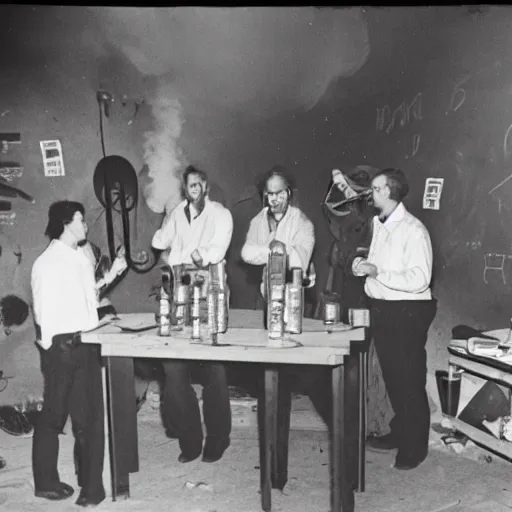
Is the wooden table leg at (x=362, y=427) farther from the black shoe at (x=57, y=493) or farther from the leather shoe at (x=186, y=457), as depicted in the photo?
the black shoe at (x=57, y=493)

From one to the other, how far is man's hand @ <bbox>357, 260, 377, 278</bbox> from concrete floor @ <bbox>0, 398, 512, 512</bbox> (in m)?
0.60

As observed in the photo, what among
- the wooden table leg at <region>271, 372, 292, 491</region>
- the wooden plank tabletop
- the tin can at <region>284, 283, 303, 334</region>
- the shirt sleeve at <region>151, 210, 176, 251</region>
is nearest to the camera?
the wooden plank tabletop

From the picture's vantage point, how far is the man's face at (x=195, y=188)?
266cm

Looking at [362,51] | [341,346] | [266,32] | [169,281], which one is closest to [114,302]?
[169,281]

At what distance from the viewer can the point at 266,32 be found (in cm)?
257

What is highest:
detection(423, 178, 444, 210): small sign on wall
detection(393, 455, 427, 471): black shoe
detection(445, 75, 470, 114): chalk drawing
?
detection(445, 75, 470, 114): chalk drawing

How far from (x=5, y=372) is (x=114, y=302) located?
21.7 inches

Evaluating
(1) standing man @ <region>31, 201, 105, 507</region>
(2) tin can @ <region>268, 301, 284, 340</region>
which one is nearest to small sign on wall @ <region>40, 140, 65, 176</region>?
(1) standing man @ <region>31, 201, 105, 507</region>

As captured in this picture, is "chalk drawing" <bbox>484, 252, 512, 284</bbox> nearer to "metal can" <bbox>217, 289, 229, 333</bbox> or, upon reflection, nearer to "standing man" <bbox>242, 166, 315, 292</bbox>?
"standing man" <bbox>242, 166, 315, 292</bbox>

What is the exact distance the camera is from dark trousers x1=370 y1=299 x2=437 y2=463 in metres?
2.66

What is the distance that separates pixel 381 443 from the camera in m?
2.69

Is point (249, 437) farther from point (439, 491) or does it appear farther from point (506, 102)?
point (506, 102)

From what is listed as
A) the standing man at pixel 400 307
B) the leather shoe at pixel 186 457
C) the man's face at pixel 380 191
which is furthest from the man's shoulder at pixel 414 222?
the leather shoe at pixel 186 457

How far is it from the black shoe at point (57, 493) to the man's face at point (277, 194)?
1.43m
